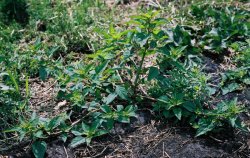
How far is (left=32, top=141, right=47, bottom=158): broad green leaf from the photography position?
8.84 feet

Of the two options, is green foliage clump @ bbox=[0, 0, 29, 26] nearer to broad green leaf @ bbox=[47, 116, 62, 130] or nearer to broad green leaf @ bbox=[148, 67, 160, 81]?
broad green leaf @ bbox=[47, 116, 62, 130]

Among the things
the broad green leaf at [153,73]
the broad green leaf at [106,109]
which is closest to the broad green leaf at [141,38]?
the broad green leaf at [153,73]

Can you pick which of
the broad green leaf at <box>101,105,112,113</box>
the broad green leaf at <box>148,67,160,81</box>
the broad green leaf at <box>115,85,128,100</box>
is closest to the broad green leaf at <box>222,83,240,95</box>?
the broad green leaf at <box>148,67,160,81</box>

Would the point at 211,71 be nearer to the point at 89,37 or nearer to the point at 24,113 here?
the point at 89,37

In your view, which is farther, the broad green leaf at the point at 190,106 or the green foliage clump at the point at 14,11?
the green foliage clump at the point at 14,11

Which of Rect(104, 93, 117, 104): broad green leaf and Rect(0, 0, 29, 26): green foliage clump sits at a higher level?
Rect(0, 0, 29, 26): green foliage clump

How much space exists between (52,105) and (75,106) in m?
0.21

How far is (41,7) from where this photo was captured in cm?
393

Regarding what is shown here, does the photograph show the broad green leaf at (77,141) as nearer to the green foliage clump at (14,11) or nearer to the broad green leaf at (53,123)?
the broad green leaf at (53,123)

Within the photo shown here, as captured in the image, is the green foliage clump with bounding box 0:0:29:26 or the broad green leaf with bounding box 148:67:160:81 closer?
the broad green leaf with bounding box 148:67:160:81

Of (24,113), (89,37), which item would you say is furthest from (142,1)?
(24,113)

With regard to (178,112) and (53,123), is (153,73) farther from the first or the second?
(53,123)

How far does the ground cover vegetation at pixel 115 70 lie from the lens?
111 inches

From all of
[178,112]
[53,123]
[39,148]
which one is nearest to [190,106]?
[178,112]
